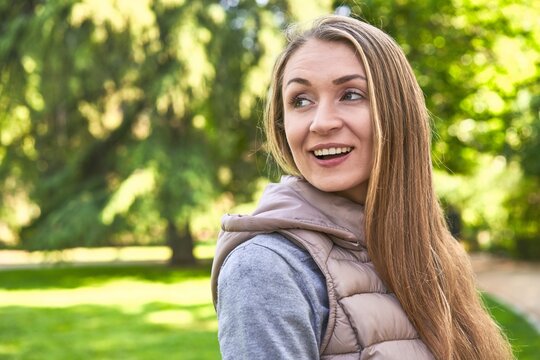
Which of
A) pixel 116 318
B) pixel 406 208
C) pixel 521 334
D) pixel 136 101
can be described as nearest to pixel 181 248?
pixel 136 101

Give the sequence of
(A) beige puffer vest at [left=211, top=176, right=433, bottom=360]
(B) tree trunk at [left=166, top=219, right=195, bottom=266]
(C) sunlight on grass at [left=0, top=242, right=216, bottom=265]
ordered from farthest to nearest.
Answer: (C) sunlight on grass at [left=0, top=242, right=216, bottom=265], (B) tree trunk at [left=166, top=219, right=195, bottom=266], (A) beige puffer vest at [left=211, top=176, right=433, bottom=360]

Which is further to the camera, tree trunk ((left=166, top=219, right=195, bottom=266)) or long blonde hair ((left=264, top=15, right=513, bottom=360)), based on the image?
tree trunk ((left=166, top=219, right=195, bottom=266))

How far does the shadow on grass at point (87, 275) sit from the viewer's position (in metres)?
16.2

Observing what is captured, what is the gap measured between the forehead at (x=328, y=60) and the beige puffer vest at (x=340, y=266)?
245mm

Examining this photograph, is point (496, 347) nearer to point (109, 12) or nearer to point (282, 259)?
point (282, 259)

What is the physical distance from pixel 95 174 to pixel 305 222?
56.7 ft

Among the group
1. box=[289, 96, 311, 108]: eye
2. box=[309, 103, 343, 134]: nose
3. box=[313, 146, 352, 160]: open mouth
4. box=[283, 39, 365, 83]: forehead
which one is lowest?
box=[313, 146, 352, 160]: open mouth

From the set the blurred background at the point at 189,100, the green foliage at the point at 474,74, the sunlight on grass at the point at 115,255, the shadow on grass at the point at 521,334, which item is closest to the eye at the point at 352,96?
the shadow on grass at the point at 521,334

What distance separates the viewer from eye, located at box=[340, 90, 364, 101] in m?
1.47

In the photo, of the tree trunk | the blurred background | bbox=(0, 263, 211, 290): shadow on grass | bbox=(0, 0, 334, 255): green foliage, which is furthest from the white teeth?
the tree trunk

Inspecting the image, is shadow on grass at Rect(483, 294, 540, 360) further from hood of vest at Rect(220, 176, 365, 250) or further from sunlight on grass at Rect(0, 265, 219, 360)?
hood of vest at Rect(220, 176, 365, 250)

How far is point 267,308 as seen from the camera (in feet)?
3.91

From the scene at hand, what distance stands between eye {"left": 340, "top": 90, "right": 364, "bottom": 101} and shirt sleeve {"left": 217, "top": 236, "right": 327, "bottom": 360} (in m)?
0.38

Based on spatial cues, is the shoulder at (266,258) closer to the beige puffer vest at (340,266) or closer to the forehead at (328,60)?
the beige puffer vest at (340,266)
